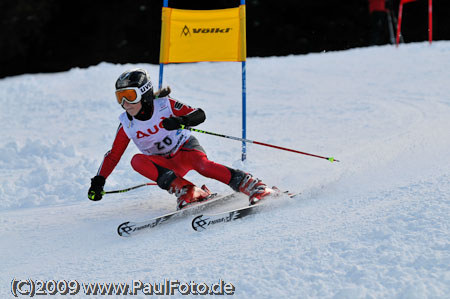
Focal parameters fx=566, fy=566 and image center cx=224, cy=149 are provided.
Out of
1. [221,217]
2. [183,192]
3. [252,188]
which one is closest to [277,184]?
[252,188]

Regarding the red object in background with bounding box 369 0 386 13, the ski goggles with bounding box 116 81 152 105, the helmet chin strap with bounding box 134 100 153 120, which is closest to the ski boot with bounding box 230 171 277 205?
the helmet chin strap with bounding box 134 100 153 120

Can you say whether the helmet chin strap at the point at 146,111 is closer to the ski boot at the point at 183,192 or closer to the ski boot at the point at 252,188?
the ski boot at the point at 183,192

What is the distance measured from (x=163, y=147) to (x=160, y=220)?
2.23 ft

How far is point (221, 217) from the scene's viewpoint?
3693 millimetres

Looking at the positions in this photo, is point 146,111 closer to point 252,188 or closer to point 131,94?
point 131,94

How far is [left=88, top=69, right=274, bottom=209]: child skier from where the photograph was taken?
160 inches

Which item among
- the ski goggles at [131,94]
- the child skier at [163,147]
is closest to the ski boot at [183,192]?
the child skier at [163,147]

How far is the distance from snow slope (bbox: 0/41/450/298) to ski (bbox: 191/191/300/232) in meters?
0.07

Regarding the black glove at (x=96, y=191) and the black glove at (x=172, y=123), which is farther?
the black glove at (x=96, y=191)

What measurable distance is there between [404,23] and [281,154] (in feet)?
40.8

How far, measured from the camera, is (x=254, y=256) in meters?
2.91

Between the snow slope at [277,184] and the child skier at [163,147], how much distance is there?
29 cm

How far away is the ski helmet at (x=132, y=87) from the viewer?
405 centimetres

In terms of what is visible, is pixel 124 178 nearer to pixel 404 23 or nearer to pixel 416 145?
pixel 416 145
